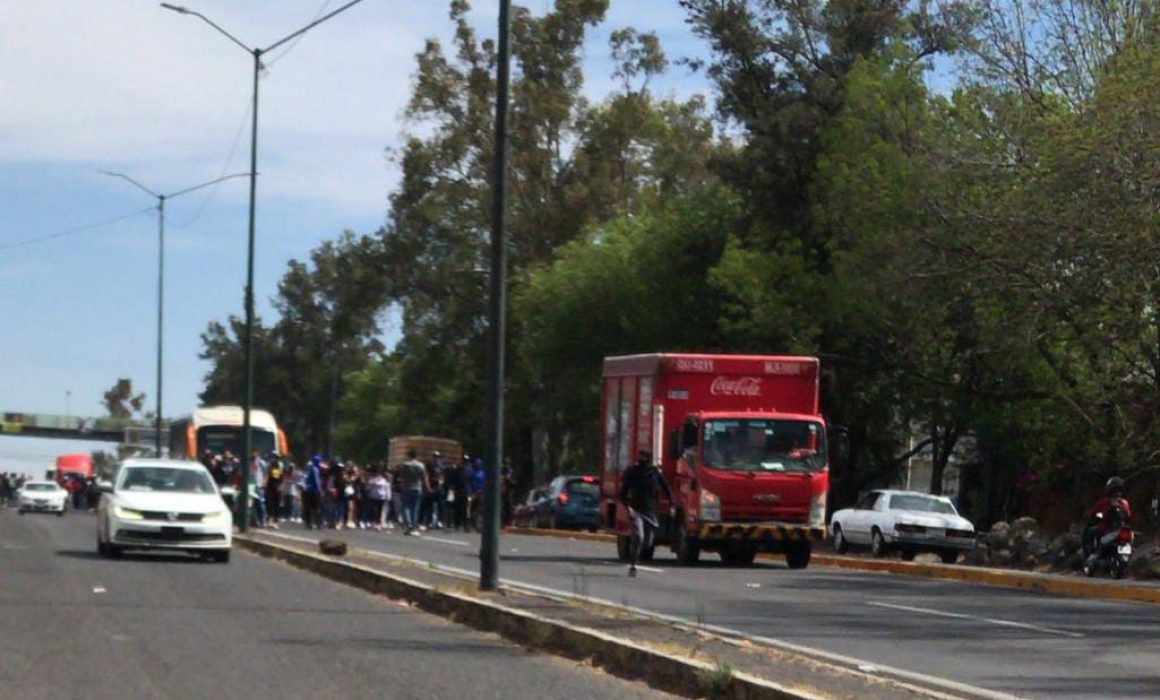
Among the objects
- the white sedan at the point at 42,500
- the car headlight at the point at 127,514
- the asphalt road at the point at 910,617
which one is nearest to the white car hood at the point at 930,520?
the asphalt road at the point at 910,617

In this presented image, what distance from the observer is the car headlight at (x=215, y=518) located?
28172mm

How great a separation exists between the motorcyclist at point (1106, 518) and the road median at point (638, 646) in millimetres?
11374

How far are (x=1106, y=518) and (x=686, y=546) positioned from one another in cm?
629

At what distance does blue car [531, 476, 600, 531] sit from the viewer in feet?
167

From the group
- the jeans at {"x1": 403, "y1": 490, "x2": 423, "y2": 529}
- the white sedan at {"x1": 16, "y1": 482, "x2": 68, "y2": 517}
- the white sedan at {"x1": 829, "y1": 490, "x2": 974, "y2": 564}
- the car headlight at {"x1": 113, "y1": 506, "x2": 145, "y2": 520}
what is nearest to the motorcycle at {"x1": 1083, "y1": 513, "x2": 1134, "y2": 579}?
the white sedan at {"x1": 829, "y1": 490, "x2": 974, "y2": 564}

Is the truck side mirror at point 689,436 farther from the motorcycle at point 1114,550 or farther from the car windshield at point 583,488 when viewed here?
the car windshield at point 583,488

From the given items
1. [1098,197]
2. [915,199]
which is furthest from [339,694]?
[915,199]

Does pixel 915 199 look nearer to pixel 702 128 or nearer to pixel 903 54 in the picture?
pixel 903 54

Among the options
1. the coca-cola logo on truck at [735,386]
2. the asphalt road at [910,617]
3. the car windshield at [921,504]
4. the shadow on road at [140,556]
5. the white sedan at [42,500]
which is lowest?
the white sedan at [42,500]

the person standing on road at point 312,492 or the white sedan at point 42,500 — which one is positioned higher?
the person standing on road at point 312,492

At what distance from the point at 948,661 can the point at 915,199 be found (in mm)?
24005

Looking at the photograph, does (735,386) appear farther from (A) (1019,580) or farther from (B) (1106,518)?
(B) (1106,518)

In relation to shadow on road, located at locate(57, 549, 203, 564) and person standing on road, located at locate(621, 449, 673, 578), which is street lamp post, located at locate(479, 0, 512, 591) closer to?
person standing on road, located at locate(621, 449, 673, 578)

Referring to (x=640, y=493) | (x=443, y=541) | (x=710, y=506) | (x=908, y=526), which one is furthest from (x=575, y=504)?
(x=640, y=493)
